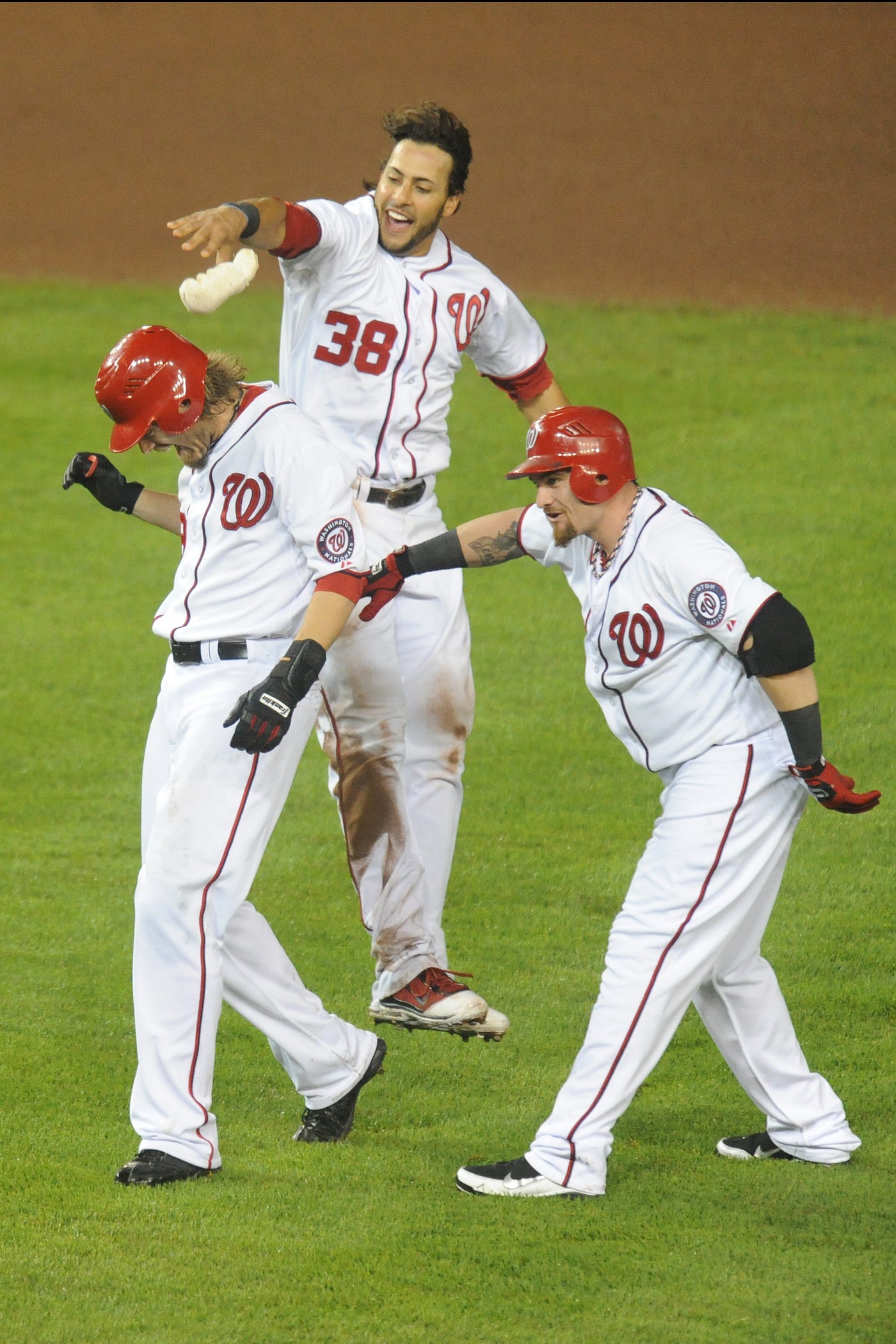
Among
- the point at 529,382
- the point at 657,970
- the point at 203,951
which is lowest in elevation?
the point at 203,951

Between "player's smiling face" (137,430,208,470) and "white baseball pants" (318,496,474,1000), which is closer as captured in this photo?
"player's smiling face" (137,430,208,470)

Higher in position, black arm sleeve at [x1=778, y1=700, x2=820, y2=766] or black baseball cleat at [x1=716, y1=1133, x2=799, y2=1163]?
black arm sleeve at [x1=778, y1=700, x2=820, y2=766]

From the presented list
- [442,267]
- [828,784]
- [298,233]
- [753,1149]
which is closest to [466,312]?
[442,267]

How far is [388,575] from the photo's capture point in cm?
453

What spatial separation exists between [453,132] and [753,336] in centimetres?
891

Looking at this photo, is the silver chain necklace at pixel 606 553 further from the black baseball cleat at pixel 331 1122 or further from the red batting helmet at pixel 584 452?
the black baseball cleat at pixel 331 1122

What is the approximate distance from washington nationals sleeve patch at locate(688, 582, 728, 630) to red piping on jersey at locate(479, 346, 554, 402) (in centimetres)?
202

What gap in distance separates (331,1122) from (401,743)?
113 centimetres

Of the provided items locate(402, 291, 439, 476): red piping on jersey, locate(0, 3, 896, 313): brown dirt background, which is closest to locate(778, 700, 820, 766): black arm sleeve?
locate(402, 291, 439, 476): red piping on jersey

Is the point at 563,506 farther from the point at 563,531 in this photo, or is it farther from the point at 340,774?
the point at 340,774

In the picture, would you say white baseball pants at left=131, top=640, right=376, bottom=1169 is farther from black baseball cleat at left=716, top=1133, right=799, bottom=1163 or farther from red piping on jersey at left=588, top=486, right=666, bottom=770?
black baseball cleat at left=716, top=1133, right=799, bottom=1163

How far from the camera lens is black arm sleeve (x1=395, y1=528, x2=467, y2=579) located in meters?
4.44

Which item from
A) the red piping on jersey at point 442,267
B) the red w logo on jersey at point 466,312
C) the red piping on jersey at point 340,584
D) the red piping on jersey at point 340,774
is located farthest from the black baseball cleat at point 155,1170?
the red piping on jersey at point 442,267

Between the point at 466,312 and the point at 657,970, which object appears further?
the point at 466,312
